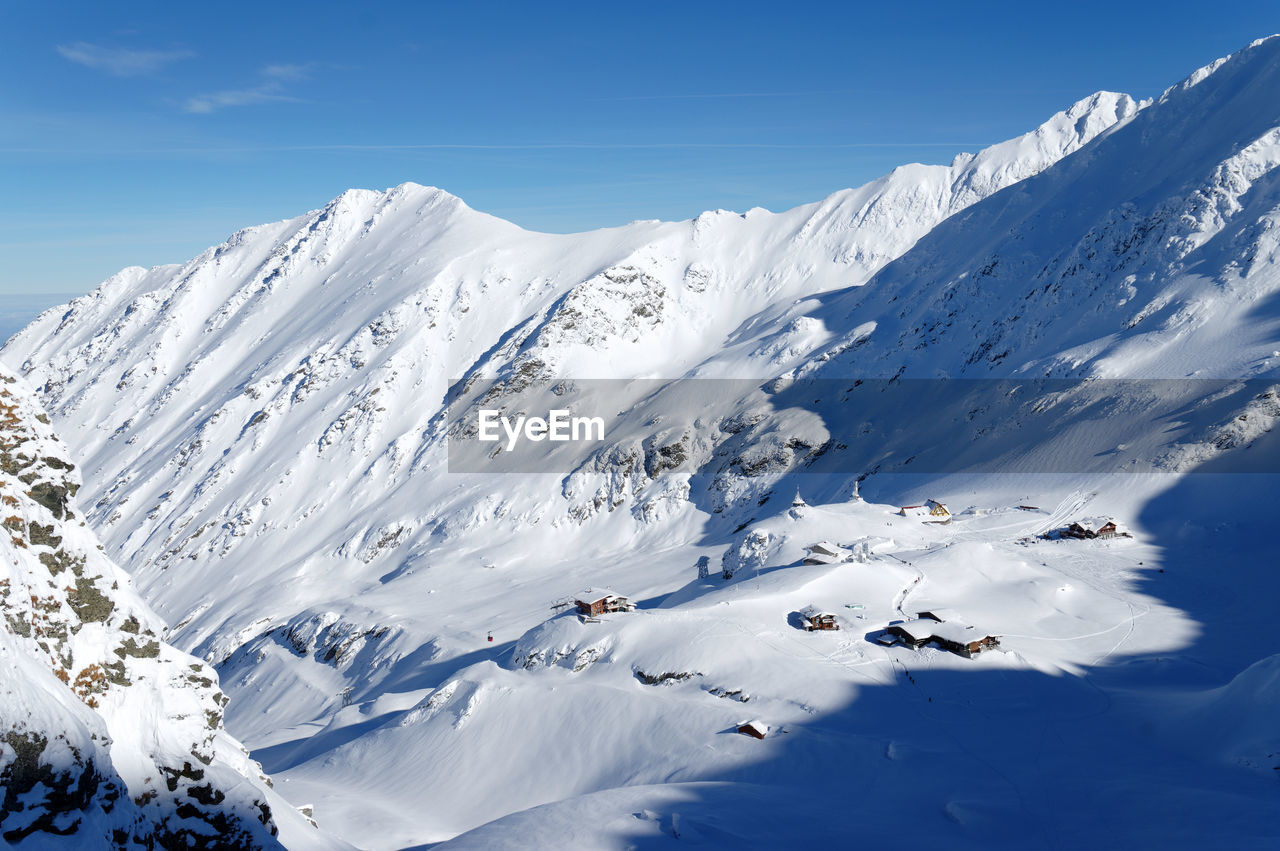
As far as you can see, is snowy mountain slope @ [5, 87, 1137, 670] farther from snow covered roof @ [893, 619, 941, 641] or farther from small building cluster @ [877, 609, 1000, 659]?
snow covered roof @ [893, 619, 941, 641]

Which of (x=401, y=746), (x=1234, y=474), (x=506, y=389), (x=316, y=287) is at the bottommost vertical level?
(x=401, y=746)

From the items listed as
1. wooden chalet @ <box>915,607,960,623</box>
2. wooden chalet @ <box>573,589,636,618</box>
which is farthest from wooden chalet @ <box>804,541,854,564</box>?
wooden chalet @ <box>573,589,636,618</box>

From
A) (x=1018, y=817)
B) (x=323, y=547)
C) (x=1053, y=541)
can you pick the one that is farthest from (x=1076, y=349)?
(x=323, y=547)

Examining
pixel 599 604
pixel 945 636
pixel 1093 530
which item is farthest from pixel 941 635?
pixel 1093 530

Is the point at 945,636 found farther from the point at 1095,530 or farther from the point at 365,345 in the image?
the point at 365,345

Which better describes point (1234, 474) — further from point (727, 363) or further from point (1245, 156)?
point (727, 363)

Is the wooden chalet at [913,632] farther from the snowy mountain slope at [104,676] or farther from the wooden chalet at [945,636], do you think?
the snowy mountain slope at [104,676]
